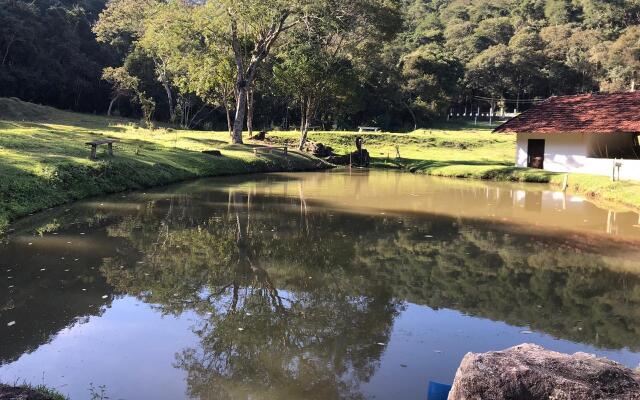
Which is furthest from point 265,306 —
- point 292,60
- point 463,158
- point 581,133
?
point 463,158

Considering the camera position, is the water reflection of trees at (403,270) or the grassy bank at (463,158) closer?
the water reflection of trees at (403,270)

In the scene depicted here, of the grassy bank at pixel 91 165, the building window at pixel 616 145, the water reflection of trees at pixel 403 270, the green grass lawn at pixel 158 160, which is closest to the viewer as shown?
the water reflection of trees at pixel 403 270

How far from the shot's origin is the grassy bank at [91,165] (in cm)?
1453

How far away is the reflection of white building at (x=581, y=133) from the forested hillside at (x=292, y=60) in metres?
11.2

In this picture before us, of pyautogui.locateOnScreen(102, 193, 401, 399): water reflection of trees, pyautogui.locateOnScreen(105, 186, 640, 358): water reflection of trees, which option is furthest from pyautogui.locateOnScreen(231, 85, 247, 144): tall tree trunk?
pyautogui.locateOnScreen(102, 193, 401, 399): water reflection of trees

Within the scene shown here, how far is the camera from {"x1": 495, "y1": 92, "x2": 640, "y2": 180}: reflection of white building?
2756 cm

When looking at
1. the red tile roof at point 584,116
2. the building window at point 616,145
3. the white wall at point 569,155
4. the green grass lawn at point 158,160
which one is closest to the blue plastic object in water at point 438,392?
the green grass lawn at point 158,160

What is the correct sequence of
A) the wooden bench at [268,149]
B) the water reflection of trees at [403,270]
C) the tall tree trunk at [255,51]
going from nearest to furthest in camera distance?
the water reflection of trees at [403,270], the tall tree trunk at [255,51], the wooden bench at [268,149]

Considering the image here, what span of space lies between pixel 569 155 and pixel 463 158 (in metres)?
12.8

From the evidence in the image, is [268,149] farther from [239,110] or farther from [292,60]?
[292,60]

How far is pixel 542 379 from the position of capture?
3436mm

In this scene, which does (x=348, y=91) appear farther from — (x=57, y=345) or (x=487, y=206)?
(x=57, y=345)

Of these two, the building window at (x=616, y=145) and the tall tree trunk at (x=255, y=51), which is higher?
the tall tree trunk at (x=255, y=51)

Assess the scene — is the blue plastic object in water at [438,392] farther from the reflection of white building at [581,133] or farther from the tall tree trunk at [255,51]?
the tall tree trunk at [255,51]
